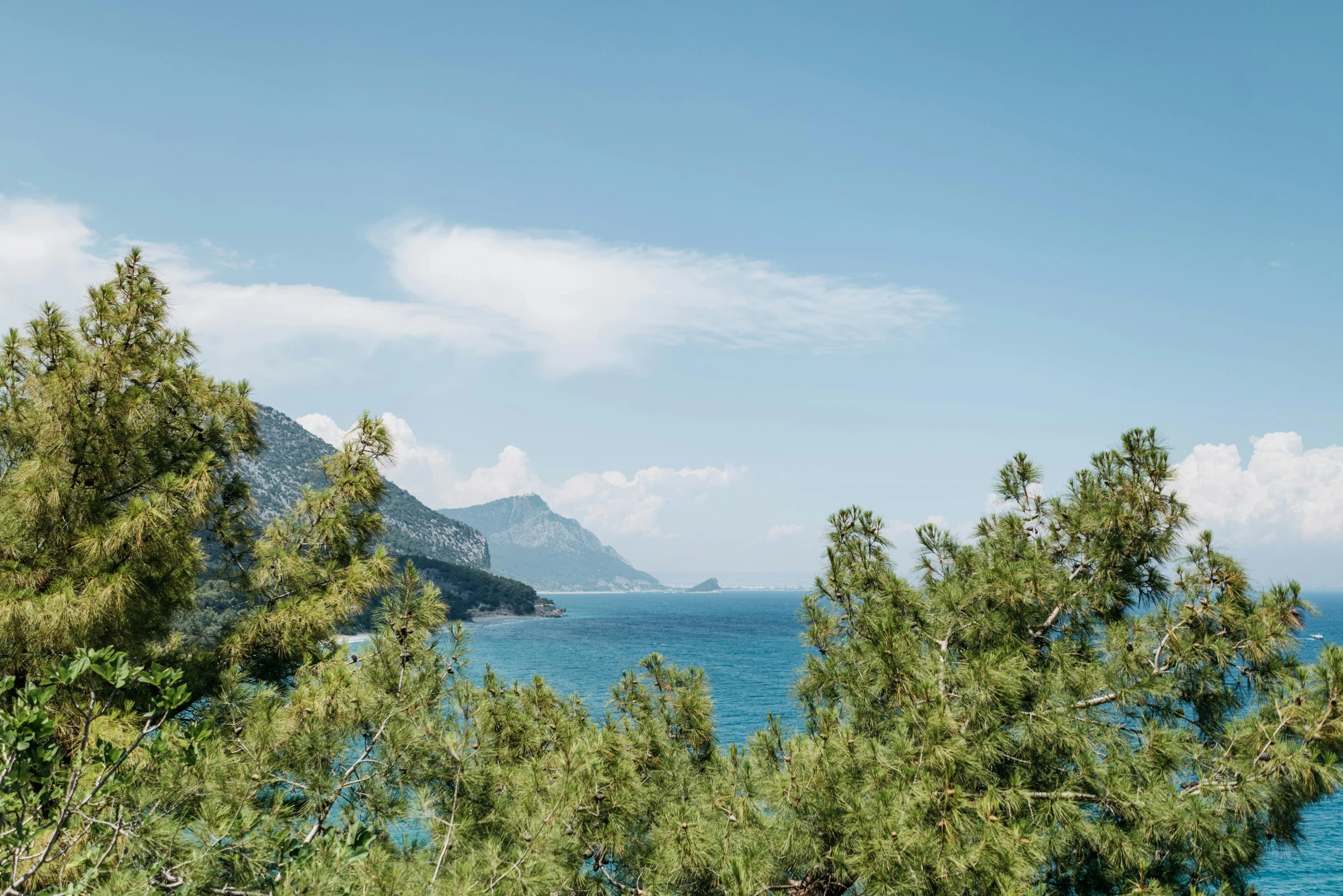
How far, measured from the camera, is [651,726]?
236 inches

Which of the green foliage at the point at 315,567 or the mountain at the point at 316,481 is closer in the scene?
the green foliage at the point at 315,567

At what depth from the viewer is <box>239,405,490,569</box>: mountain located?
6303 cm

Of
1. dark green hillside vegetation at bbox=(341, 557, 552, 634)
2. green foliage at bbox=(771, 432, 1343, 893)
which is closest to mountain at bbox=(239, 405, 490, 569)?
dark green hillside vegetation at bbox=(341, 557, 552, 634)

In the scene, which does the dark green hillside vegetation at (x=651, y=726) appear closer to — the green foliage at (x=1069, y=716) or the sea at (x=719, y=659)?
the green foliage at (x=1069, y=716)

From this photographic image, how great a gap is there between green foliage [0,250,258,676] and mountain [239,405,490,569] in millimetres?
26600

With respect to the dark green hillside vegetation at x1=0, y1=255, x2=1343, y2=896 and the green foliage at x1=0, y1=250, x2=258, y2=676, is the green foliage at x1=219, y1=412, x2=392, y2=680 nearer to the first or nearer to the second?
the dark green hillside vegetation at x1=0, y1=255, x2=1343, y2=896

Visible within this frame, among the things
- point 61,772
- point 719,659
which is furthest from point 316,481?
point 61,772

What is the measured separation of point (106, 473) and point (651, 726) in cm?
533

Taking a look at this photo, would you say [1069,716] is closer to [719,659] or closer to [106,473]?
[106,473]

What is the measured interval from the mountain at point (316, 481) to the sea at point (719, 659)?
515 inches

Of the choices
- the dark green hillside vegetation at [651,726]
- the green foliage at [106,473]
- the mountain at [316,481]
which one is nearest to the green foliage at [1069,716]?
the dark green hillside vegetation at [651,726]

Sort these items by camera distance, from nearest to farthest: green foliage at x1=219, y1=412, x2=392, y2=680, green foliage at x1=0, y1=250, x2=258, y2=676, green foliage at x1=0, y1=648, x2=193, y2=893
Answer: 1. green foliage at x1=0, y1=648, x2=193, y2=893
2. green foliage at x1=0, y1=250, x2=258, y2=676
3. green foliage at x1=219, y1=412, x2=392, y2=680

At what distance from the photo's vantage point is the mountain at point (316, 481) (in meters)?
63.0

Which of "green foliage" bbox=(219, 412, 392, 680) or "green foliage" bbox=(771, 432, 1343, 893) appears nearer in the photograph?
"green foliage" bbox=(771, 432, 1343, 893)
